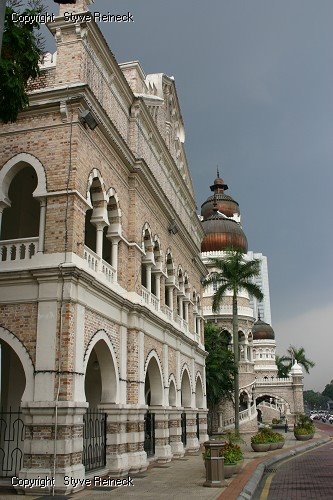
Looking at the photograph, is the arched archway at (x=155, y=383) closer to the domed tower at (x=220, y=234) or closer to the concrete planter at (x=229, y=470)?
the concrete planter at (x=229, y=470)

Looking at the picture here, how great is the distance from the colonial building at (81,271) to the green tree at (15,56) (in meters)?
3.06

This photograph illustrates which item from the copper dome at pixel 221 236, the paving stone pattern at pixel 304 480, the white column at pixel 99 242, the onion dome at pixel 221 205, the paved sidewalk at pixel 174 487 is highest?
the onion dome at pixel 221 205

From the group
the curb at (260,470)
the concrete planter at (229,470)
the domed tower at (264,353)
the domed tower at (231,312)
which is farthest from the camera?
the domed tower at (264,353)

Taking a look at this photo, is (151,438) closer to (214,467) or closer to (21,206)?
(214,467)

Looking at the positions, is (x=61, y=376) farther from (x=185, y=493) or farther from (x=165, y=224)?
(x=165, y=224)

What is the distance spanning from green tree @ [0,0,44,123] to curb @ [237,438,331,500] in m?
8.83

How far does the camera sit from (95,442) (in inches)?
570

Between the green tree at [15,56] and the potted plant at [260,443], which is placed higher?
the green tree at [15,56]

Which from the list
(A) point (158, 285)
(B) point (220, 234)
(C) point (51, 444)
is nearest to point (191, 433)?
(A) point (158, 285)

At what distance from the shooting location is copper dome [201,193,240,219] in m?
56.3

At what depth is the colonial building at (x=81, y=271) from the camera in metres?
11.8

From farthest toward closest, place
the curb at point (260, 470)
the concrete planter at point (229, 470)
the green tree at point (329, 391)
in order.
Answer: the green tree at point (329, 391)
the concrete planter at point (229, 470)
the curb at point (260, 470)

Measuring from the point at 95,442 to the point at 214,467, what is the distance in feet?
10.7

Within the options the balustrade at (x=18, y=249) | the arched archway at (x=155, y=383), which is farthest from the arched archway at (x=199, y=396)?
the balustrade at (x=18, y=249)
